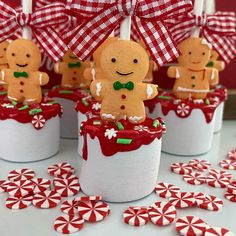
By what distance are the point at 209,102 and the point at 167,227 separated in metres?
0.54

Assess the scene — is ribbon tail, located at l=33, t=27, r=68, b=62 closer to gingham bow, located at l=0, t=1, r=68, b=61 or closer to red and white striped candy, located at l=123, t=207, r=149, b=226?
gingham bow, located at l=0, t=1, r=68, b=61

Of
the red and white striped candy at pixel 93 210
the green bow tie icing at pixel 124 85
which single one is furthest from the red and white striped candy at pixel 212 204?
the green bow tie icing at pixel 124 85

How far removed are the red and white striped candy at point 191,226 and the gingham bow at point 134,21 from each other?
0.42m

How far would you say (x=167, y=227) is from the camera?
36.4 inches

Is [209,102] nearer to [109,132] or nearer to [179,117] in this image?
[179,117]

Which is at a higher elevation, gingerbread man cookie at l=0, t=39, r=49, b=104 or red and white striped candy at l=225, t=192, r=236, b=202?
gingerbread man cookie at l=0, t=39, r=49, b=104

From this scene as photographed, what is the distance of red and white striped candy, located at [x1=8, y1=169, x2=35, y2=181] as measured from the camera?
3.63 ft

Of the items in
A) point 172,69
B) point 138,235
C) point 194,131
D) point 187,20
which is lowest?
point 138,235

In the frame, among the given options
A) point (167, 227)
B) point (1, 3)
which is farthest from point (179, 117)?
point (1, 3)

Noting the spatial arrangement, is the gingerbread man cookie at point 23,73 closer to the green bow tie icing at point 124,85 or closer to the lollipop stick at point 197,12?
the green bow tie icing at point 124,85

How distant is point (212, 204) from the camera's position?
3.32ft

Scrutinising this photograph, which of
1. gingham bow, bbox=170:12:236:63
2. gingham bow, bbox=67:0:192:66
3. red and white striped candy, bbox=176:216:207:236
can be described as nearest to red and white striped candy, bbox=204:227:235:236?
red and white striped candy, bbox=176:216:207:236

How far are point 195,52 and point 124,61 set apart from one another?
388mm

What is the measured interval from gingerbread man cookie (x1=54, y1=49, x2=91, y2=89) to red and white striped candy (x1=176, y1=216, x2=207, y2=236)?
0.66 meters
